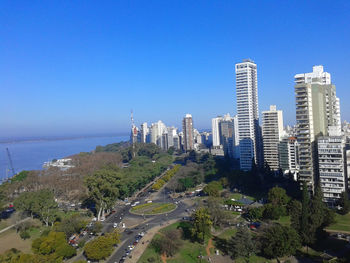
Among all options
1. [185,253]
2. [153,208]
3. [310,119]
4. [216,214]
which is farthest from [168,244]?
[310,119]

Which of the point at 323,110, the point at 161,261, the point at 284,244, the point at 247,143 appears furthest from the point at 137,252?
the point at 247,143

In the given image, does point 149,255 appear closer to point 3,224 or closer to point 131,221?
point 131,221

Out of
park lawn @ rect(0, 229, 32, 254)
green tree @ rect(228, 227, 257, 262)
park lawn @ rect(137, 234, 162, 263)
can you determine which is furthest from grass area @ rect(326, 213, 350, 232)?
park lawn @ rect(0, 229, 32, 254)

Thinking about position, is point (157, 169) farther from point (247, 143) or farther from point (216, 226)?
point (216, 226)

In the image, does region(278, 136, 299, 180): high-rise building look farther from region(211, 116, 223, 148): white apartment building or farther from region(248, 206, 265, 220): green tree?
region(211, 116, 223, 148): white apartment building

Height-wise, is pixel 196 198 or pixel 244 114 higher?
pixel 244 114

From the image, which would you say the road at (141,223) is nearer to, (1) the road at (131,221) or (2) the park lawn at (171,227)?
(1) the road at (131,221)
